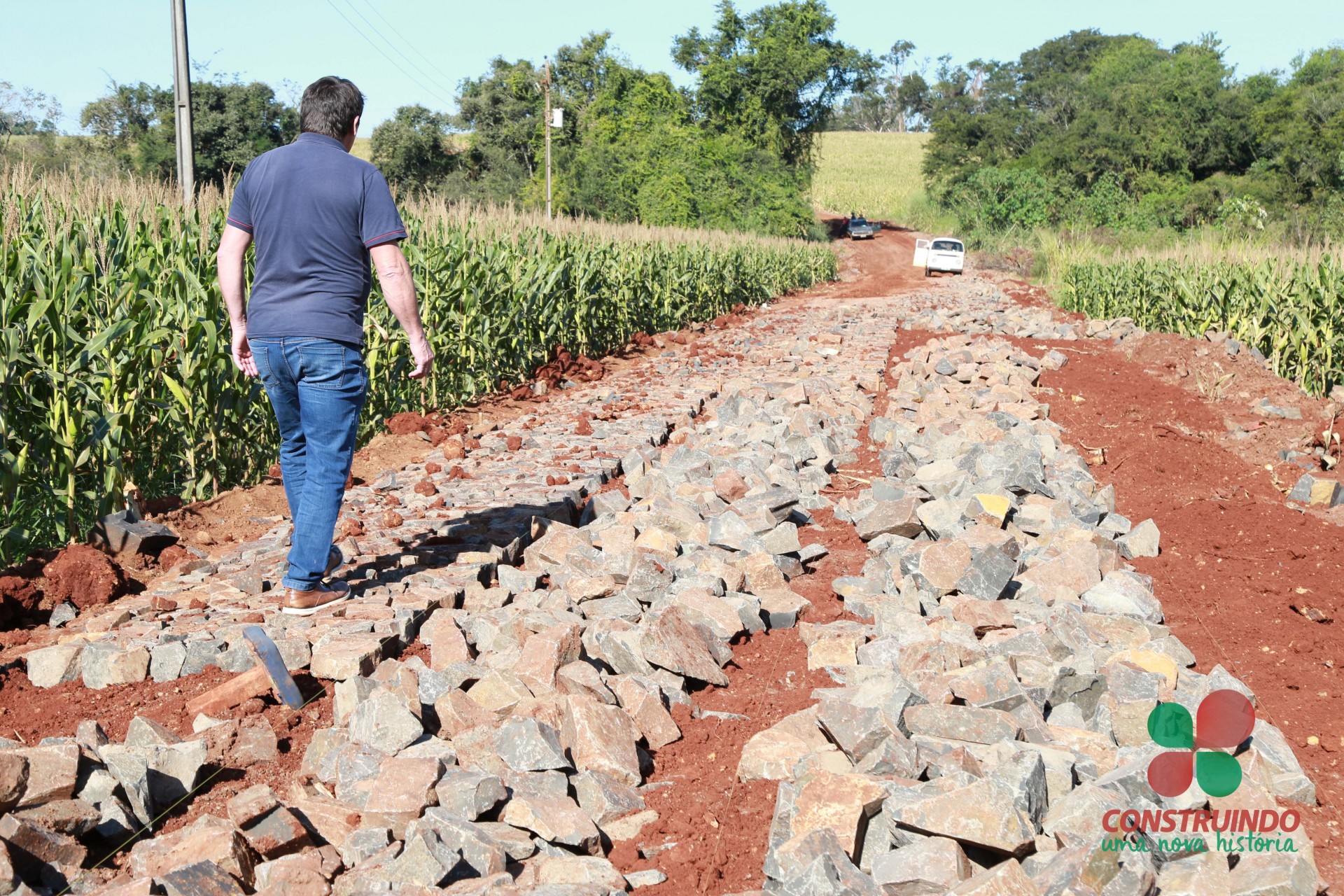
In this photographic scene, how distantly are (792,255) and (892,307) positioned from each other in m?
9.08

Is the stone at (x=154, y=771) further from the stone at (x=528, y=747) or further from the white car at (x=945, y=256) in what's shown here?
the white car at (x=945, y=256)

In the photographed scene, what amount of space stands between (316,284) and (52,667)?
5.66 ft

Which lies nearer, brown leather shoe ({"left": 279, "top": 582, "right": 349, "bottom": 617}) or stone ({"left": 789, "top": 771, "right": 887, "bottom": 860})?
stone ({"left": 789, "top": 771, "right": 887, "bottom": 860})

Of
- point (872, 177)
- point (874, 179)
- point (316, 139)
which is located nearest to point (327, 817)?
point (316, 139)

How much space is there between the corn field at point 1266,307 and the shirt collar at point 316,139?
35.8 feet

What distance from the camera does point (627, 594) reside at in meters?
4.45

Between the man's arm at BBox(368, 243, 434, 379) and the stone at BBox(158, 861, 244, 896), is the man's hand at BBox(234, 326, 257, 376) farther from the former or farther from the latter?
the stone at BBox(158, 861, 244, 896)

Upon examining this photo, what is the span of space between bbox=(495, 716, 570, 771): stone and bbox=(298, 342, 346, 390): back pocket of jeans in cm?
168

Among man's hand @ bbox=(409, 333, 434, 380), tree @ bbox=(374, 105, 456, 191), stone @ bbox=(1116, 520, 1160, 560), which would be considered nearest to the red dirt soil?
stone @ bbox=(1116, 520, 1160, 560)

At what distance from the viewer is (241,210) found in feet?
13.0

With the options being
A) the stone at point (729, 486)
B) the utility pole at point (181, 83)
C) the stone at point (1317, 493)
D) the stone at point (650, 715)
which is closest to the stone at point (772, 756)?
the stone at point (650, 715)

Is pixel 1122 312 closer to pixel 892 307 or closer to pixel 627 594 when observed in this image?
pixel 892 307

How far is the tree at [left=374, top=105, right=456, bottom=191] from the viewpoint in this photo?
47.3 meters

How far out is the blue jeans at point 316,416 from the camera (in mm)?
3910
